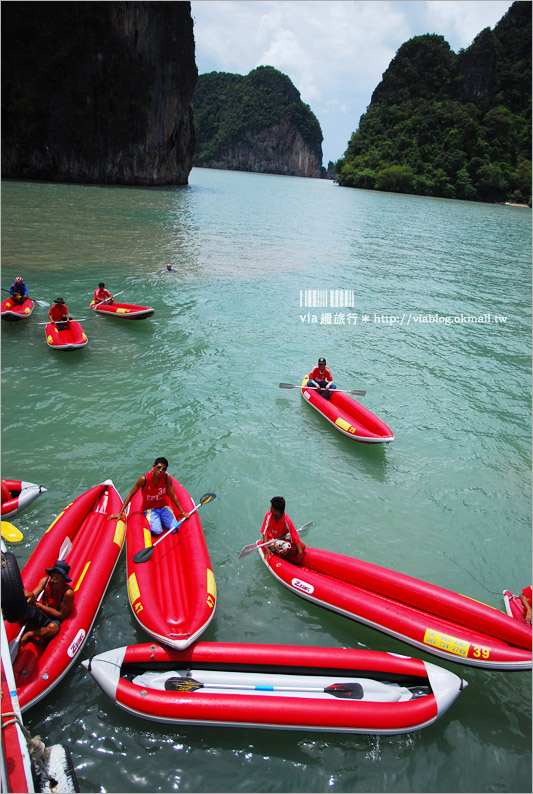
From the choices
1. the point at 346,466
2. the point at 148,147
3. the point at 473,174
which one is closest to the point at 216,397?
the point at 346,466

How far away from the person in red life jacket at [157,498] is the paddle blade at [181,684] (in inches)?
74.6

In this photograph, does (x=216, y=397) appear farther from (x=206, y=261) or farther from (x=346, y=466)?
(x=206, y=261)

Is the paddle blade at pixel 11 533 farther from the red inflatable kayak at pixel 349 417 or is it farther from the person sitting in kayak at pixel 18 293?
the person sitting in kayak at pixel 18 293

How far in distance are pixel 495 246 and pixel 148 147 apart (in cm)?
3423

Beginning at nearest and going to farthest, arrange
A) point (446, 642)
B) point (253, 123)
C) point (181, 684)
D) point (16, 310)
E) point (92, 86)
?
point (181, 684) → point (446, 642) → point (16, 310) → point (92, 86) → point (253, 123)

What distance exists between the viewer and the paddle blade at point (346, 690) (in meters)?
→ 3.97

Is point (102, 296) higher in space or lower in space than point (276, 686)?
higher

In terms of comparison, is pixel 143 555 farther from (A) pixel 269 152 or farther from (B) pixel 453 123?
(A) pixel 269 152

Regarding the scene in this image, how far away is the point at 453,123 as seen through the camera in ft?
229

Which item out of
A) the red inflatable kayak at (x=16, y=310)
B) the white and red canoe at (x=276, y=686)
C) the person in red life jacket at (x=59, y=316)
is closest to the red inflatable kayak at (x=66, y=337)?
the person in red life jacket at (x=59, y=316)

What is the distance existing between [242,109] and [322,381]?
158058 millimetres

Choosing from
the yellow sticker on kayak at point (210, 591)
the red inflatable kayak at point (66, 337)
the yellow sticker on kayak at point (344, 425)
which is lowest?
the yellow sticker on kayak at point (210, 591)

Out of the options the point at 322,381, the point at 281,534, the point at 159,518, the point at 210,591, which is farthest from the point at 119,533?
the point at 322,381

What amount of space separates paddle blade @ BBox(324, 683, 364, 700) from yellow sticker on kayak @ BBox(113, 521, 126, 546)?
2.77 metres
